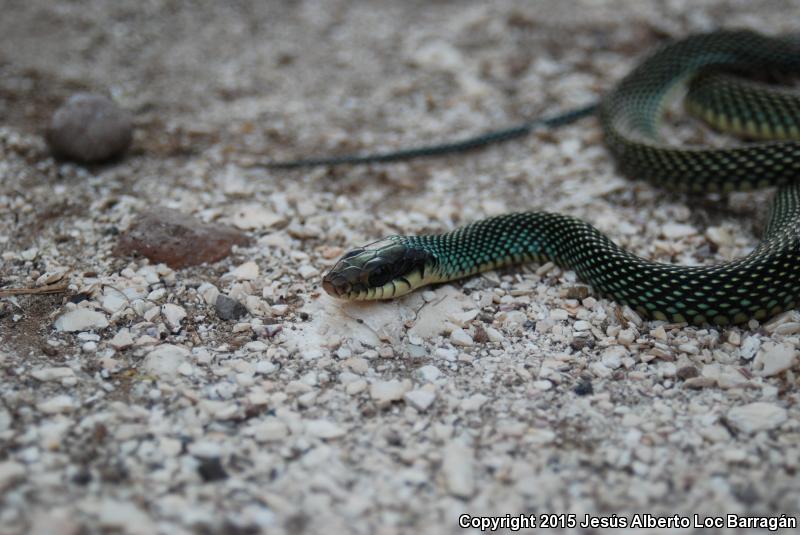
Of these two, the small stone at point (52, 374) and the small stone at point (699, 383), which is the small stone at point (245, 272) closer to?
the small stone at point (52, 374)

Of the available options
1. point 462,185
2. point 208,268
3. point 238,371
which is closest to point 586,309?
point 462,185

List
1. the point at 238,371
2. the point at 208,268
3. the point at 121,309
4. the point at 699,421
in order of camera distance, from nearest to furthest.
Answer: the point at 699,421 < the point at 238,371 < the point at 121,309 < the point at 208,268

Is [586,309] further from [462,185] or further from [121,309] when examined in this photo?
[121,309]

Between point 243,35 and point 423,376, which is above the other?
point 243,35

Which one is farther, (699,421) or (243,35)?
(243,35)

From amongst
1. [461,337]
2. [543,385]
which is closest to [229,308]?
[461,337]

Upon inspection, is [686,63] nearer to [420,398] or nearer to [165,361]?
[420,398]

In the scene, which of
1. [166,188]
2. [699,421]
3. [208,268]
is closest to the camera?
[699,421]

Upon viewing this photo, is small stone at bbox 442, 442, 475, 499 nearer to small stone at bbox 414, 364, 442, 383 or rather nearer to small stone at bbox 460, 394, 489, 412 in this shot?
small stone at bbox 460, 394, 489, 412
